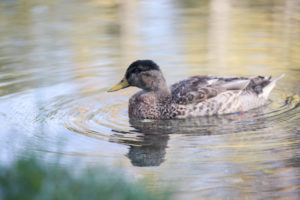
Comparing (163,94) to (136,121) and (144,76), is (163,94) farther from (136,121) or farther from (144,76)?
(136,121)

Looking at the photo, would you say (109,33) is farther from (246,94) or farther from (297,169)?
(297,169)

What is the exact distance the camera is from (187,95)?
8.84 meters

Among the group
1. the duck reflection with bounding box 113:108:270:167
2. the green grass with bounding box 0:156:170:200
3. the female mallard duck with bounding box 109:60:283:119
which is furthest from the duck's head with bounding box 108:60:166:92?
the green grass with bounding box 0:156:170:200

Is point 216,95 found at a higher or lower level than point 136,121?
higher

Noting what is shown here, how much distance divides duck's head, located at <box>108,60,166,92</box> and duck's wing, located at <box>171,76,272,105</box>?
0.96 feet

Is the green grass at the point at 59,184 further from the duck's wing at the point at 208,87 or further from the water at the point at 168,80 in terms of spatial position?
the duck's wing at the point at 208,87

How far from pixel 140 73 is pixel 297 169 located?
3518mm

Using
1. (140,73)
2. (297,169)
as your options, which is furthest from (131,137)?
(297,169)

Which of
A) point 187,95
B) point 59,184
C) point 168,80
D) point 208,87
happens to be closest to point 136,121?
point 187,95

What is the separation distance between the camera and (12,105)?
8984mm

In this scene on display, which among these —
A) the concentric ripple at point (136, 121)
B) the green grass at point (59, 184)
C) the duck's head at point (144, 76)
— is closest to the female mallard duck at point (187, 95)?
the duck's head at point (144, 76)

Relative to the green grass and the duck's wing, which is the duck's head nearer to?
the duck's wing

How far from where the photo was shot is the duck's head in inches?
352

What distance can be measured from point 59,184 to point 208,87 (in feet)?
18.2
